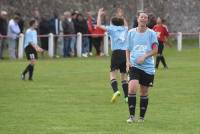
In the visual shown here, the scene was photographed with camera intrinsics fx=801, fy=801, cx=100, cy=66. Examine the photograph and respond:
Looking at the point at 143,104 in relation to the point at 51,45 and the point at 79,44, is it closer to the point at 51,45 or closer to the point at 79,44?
the point at 51,45

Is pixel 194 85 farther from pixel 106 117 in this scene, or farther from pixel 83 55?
pixel 83 55

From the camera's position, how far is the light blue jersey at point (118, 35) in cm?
1861

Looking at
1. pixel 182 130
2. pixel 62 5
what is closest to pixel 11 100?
pixel 182 130

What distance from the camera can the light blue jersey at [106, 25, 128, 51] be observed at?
1861 centimetres

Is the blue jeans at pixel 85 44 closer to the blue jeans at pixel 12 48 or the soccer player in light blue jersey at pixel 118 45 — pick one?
the blue jeans at pixel 12 48

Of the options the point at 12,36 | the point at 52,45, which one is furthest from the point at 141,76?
the point at 52,45

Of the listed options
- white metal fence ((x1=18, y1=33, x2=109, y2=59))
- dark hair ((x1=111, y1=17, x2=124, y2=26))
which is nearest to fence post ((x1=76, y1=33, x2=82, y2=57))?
white metal fence ((x1=18, y1=33, x2=109, y2=59))

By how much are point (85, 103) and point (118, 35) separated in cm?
179

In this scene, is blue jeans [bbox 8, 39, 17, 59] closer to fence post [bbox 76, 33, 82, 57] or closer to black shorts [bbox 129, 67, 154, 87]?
fence post [bbox 76, 33, 82, 57]

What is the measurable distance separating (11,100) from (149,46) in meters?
5.23

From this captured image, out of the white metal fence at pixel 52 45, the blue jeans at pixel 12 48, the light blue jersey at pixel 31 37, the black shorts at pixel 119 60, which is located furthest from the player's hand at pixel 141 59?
the blue jeans at pixel 12 48

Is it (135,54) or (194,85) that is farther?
(194,85)

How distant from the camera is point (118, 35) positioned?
1862cm

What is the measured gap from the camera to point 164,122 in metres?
14.7
